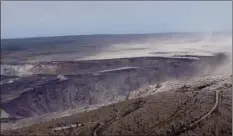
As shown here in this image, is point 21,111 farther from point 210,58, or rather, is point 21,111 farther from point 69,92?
point 210,58

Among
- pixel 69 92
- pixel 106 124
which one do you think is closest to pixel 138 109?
pixel 106 124

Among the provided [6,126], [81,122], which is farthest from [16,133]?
[6,126]

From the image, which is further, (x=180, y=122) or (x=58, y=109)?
(x=58, y=109)

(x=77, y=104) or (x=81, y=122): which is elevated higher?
(x=81, y=122)

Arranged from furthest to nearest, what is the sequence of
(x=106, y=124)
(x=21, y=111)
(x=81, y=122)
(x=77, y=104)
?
1. (x=77, y=104)
2. (x=21, y=111)
3. (x=81, y=122)
4. (x=106, y=124)

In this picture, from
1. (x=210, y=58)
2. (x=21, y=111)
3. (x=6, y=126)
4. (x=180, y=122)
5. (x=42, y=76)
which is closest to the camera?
(x=180, y=122)

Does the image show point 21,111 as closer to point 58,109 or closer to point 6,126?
point 58,109
